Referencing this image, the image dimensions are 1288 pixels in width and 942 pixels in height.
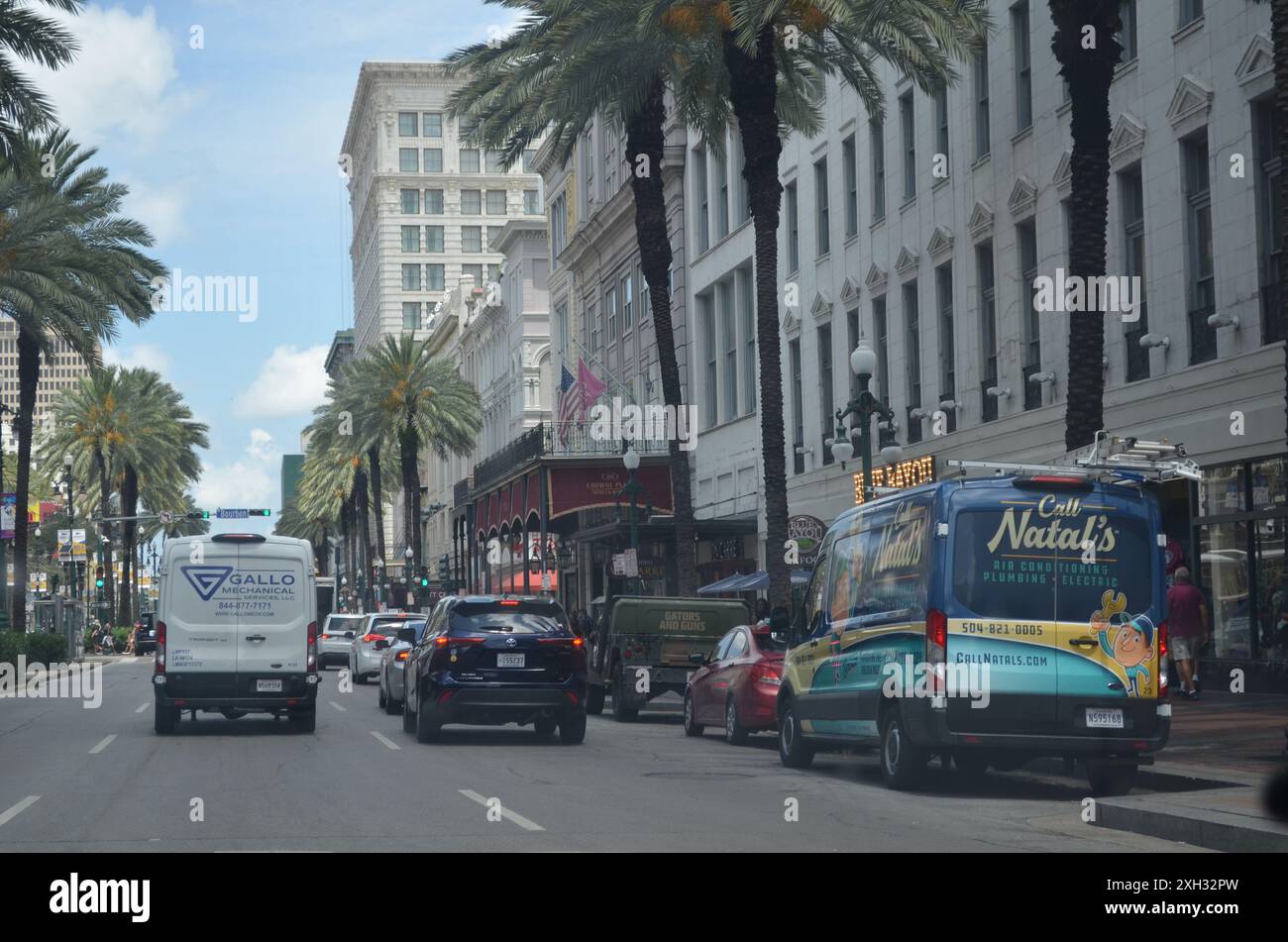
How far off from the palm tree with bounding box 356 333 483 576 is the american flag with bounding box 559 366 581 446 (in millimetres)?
17023

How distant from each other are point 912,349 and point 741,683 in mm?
16309

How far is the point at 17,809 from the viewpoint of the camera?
543 inches

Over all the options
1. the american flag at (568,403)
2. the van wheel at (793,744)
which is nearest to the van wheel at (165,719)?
the van wheel at (793,744)

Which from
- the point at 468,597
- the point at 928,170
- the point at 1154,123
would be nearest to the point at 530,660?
the point at 468,597

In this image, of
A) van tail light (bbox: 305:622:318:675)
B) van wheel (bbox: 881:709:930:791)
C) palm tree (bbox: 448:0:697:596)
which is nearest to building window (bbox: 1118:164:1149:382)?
palm tree (bbox: 448:0:697:596)

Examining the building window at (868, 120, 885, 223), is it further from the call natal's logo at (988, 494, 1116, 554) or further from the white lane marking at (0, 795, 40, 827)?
the white lane marking at (0, 795, 40, 827)

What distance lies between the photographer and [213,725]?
82.3 feet

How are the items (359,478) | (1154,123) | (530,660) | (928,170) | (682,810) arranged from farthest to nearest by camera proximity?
(359,478)
(928,170)
(1154,123)
(530,660)
(682,810)

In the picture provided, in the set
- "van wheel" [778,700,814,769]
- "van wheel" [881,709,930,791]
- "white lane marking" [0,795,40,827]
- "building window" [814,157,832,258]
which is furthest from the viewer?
"building window" [814,157,832,258]

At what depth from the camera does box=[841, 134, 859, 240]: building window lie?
39.2 m

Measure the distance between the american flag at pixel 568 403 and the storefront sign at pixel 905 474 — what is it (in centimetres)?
1259

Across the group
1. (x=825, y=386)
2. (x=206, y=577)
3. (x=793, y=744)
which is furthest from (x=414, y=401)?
(x=793, y=744)

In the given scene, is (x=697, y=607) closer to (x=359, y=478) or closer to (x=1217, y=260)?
(x=1217, y=260)
